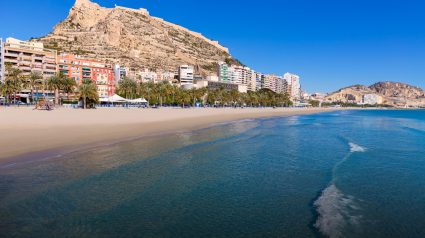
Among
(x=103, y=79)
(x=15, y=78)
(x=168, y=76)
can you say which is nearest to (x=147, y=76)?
(x=168, y=76)

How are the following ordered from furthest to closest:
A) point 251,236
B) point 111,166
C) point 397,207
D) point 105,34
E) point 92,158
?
1. point 105,34
2. point 92,158
3. point 111,166
4. point 397,207
5. point 251,236

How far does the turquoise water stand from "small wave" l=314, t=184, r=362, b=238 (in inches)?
1.1

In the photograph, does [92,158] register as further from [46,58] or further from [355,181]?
[46,58]

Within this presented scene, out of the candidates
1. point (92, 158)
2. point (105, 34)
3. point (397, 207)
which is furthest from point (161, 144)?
point (105, 34)

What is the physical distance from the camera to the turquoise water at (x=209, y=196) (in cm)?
600

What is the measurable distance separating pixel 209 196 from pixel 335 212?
12.7 ft

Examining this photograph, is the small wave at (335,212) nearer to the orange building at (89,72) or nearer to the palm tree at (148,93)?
the palm tree at (148,93)

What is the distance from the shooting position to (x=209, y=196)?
8.19 m

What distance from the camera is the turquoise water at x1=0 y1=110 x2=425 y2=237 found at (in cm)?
600

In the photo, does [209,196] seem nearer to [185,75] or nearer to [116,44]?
[185,75]

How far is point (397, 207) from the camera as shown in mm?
7504

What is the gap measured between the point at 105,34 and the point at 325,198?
661 feet

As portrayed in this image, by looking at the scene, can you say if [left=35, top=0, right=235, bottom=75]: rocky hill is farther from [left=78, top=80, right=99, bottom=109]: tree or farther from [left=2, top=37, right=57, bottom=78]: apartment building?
[left=78, top=80, right=99, bottom=109]: tree

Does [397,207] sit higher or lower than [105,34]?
lower
